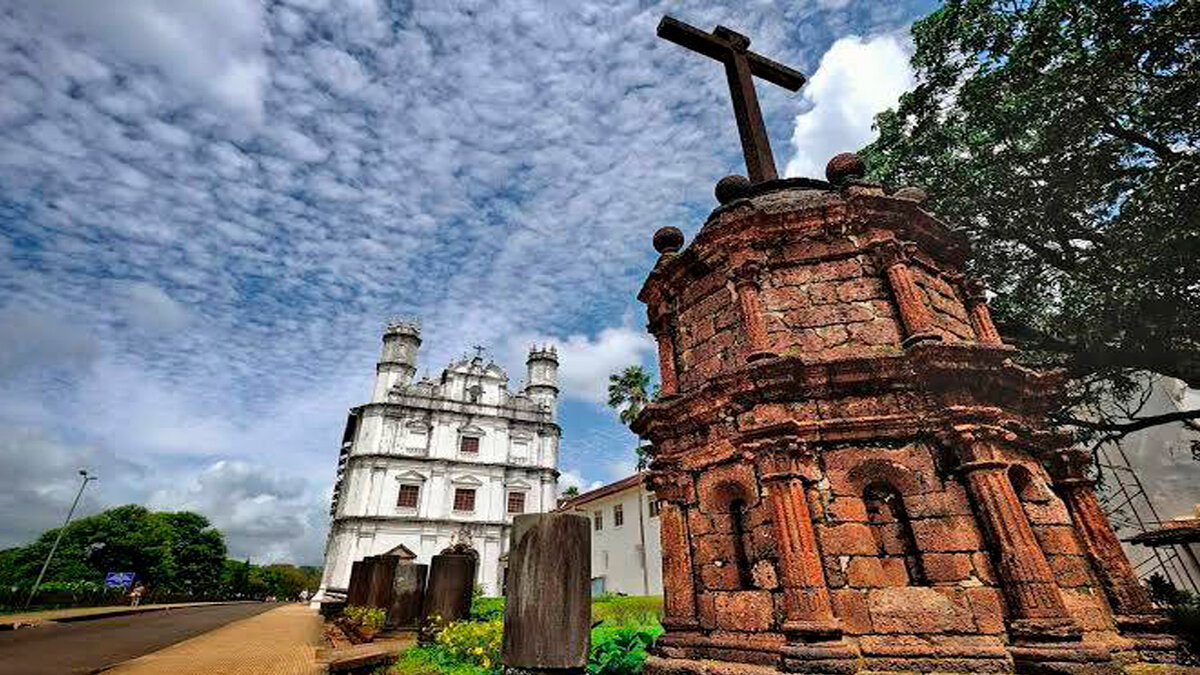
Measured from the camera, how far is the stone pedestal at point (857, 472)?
14.2 ft

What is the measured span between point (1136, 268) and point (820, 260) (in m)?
6.00

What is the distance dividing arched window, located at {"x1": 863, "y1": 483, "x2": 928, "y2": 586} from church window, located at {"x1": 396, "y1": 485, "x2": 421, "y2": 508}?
30.4 meters

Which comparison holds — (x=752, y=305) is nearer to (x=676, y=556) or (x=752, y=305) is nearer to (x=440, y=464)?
(x=676, y=556)

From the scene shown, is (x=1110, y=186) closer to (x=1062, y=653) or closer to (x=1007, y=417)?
(x=1007, y=417)

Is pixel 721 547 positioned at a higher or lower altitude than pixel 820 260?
lower

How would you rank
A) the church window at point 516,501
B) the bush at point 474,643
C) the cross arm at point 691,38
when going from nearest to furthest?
1. the bush at point 474,643
2. the cross arm at point 691,38
3. the church window at point 516,501

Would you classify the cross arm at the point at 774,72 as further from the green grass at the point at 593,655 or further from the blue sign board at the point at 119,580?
the blue sign board at the point at 119,580

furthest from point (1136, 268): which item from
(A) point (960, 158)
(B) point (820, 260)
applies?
(B) point (820, 260)

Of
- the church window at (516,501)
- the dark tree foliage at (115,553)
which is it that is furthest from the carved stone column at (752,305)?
the dark tree foliage at (115,553)

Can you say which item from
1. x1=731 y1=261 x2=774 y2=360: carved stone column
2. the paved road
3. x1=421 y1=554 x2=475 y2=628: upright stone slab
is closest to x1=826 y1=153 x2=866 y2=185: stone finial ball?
x1=731 y1=261 x2=774 y2=360: carved stone column

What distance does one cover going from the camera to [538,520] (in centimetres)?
320

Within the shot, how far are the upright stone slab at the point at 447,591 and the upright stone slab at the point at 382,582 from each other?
1089 millimetres

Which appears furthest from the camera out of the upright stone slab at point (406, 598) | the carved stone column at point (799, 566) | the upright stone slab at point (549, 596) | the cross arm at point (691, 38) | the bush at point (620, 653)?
the upright stone slab at point (406, 598)

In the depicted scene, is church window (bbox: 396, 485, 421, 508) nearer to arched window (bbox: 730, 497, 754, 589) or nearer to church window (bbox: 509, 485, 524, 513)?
church window (bbox: 509, 485, 524, 513)
